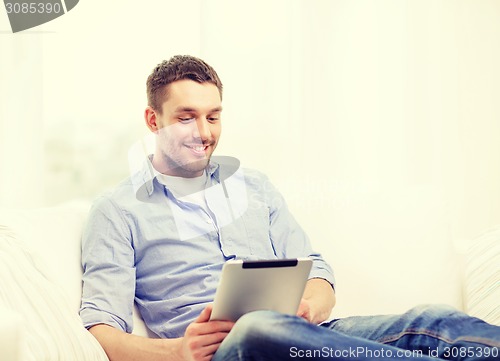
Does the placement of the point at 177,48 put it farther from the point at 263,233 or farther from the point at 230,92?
the point at 263,233

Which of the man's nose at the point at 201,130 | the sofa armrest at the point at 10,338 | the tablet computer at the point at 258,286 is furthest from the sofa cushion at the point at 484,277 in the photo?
the sofa armrest at the point at 10,338

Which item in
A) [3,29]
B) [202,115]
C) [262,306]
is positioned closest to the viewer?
[262,306]

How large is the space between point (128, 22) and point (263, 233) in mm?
1131

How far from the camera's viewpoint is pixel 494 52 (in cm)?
279

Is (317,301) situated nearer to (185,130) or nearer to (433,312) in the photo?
(433,312)

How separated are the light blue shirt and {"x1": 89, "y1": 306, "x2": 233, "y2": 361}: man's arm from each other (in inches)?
2.1

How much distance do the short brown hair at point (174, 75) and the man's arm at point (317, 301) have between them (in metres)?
0.57

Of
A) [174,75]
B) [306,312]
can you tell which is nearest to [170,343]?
[306,312]

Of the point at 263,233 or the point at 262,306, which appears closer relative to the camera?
the point at 262,306

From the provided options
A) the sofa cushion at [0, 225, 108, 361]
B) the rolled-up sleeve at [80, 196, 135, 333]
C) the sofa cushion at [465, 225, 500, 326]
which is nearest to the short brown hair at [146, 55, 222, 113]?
the rolled-up sleeve at [80, 196, 135, 333]

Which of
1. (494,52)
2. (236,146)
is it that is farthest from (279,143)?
(494,52)

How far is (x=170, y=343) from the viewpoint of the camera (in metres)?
1.47

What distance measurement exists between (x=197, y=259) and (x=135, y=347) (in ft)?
1.02

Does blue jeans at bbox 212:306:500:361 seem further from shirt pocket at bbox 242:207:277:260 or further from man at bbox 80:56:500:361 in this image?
shirt pocket at bbox 242:207:277:260
